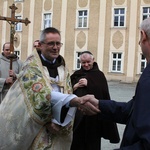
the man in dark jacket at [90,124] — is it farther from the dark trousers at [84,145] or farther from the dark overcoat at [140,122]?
the dark overcoat at [140,122]

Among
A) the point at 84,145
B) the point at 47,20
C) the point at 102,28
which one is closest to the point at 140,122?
the point at 84,145

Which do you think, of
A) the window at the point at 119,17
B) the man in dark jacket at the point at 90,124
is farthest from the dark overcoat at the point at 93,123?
the window at the point at 119,17

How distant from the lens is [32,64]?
2777 mm

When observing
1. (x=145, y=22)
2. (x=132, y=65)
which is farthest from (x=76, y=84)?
(x=132, y=65)

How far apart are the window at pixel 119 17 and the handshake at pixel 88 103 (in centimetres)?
2128

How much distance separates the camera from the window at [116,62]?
23141mm

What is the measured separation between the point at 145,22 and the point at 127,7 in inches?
860

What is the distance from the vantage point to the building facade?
74.1 ft

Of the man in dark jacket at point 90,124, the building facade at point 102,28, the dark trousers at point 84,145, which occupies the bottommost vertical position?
the dark trousers at point 84,145

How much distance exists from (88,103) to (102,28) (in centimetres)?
2134

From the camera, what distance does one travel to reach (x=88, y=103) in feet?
8.51

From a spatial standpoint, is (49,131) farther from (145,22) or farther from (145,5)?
(145,5)

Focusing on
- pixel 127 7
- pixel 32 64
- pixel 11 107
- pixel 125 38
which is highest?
pixel 127 7

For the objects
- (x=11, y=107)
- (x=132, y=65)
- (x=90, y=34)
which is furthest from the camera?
(x=90, y=34)
